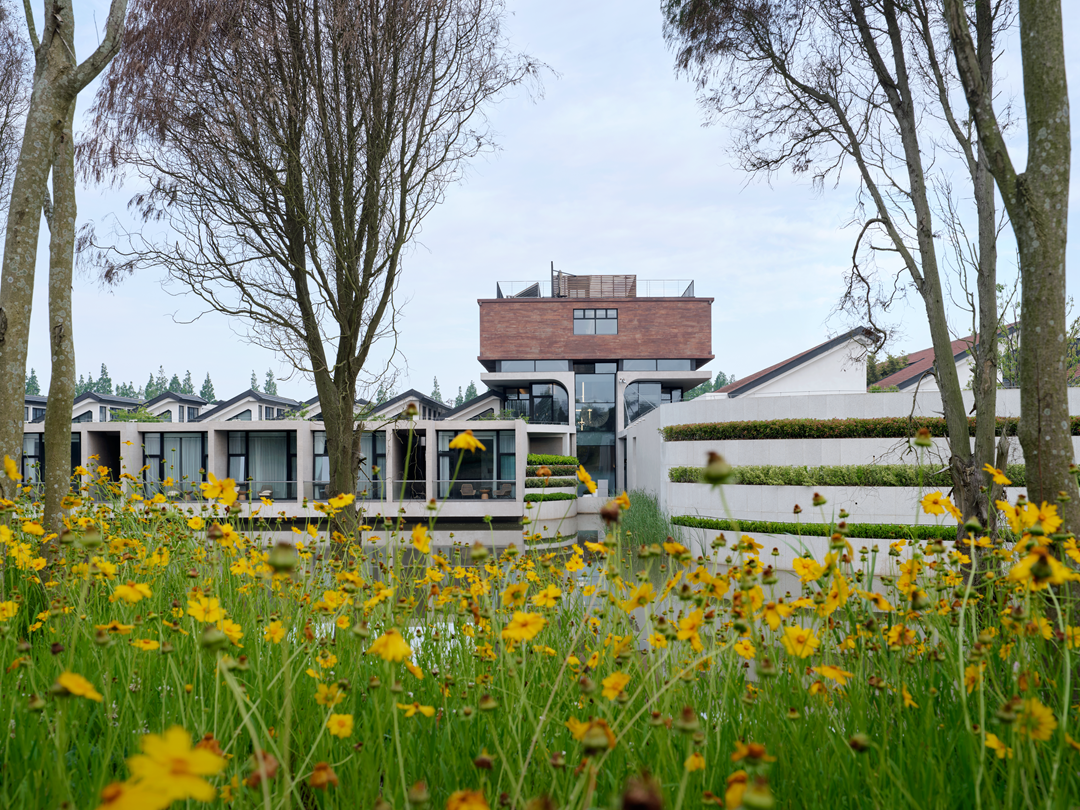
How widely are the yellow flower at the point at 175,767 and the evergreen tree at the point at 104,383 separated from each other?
108457mm

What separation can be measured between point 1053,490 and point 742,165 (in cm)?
619

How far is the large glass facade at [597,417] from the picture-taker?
1177 inches

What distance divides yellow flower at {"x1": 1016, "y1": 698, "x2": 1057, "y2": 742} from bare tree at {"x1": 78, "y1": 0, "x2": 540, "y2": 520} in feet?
→ 23.6

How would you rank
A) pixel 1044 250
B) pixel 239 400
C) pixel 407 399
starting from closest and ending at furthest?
pixel 1044 250 → pixel 407 399 → pixel 239 400

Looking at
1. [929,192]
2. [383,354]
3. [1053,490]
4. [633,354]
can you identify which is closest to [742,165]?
[929,192]

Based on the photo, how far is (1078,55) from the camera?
4.18 meters

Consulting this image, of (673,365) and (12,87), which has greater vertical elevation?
(12,87)

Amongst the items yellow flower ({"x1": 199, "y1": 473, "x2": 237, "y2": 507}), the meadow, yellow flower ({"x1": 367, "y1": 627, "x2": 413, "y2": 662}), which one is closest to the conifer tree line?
the meadow

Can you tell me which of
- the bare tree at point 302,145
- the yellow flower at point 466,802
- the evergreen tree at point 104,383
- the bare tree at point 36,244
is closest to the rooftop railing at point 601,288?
the bare tree at point 302,145

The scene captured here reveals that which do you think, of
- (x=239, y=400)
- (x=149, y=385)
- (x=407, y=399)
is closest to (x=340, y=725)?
(x=407, y=399)

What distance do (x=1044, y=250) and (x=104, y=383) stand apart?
11116 centimetres

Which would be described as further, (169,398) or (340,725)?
(169,398)

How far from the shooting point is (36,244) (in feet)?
14.7

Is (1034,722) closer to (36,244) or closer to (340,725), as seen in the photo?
(340,725)
